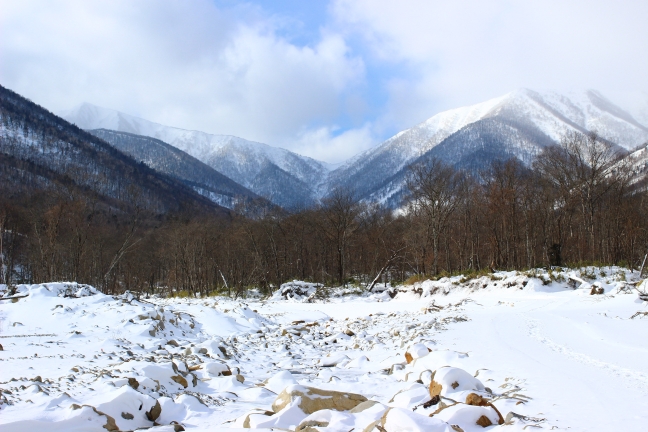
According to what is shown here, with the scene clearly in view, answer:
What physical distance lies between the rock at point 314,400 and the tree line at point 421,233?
23.4m

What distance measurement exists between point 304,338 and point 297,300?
60.1 feet

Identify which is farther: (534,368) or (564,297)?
(564,297)

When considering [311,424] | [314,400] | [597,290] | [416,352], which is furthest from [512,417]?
[597,290]

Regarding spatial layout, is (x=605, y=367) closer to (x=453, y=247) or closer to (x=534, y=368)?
(x=534, y=368)

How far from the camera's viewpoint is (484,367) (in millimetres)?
7344

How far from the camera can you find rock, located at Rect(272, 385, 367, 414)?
5457 mm

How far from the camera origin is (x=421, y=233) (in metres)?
36.7

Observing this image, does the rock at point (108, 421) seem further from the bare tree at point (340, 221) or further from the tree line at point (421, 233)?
the bare tree at point (340, 221)

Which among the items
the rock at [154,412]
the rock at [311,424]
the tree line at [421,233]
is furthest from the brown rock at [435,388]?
the tree line at [421,233]

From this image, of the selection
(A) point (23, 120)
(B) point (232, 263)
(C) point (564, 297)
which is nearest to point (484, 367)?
(C) point (564, 297)

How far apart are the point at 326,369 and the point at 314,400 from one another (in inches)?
144

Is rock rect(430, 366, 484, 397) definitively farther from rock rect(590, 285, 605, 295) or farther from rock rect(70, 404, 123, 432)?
rock rect(590, 285, 605, 295)

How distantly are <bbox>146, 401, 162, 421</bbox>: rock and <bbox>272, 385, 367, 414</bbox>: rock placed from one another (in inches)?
61.8

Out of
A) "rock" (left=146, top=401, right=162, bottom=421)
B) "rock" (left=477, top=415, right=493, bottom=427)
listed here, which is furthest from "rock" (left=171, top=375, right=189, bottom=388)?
→ "rock" (left=477, top=415, right=493, bottom=427)
